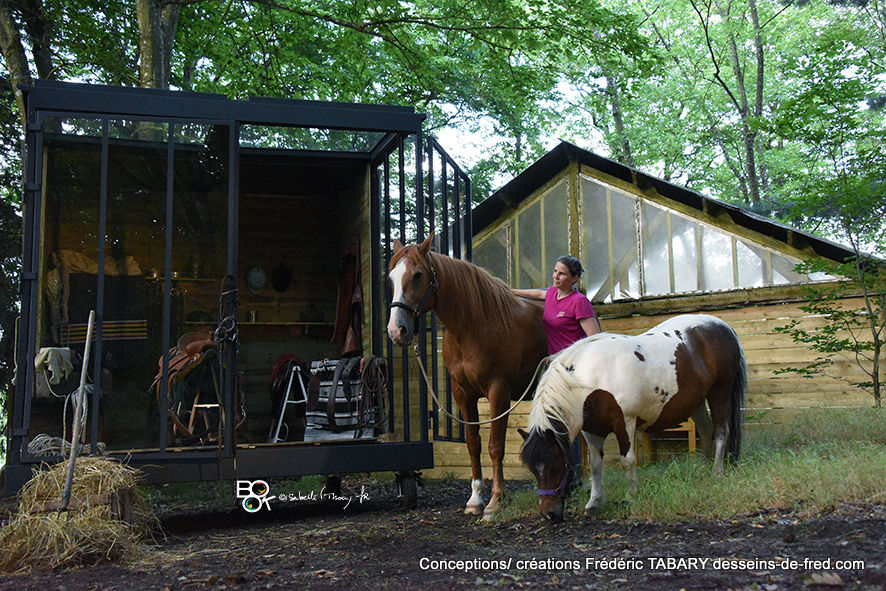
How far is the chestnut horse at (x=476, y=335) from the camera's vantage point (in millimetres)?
4797

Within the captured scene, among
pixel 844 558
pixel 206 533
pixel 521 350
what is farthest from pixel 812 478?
pixel 206 533

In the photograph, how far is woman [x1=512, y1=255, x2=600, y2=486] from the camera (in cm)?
500

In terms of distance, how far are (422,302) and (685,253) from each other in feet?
18.7

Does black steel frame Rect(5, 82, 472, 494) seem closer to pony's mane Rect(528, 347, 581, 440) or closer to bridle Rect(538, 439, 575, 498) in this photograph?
pony's mane Rect(528, 347, 581, 440)

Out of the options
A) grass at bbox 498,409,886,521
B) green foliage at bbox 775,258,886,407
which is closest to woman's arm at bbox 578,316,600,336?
grass at bbox 498,409,886,521

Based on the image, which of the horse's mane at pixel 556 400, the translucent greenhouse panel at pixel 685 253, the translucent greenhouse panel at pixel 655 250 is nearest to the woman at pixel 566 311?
the horse's mane at pixel 556 400

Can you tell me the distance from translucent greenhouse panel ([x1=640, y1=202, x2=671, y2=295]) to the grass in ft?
14.1

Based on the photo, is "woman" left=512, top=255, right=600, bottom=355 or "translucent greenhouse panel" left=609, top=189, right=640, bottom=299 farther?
"translucent greenhouse panel" left=609, top=189, right=640, bottom=299

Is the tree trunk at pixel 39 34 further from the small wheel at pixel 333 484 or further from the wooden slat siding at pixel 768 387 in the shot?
the wooden slat siding at pixel 768 387

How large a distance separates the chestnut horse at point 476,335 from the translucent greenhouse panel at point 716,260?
4.67m

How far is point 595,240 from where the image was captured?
10.2m

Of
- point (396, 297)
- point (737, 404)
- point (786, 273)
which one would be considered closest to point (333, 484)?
point (396, 297)

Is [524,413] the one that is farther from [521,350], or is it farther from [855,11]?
[855,11]

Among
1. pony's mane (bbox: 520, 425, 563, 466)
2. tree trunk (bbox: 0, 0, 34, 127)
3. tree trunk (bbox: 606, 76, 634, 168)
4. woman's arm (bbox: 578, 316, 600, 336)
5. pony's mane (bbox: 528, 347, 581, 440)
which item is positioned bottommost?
pony's mane (bbox: 520, 425, 563, 466)
